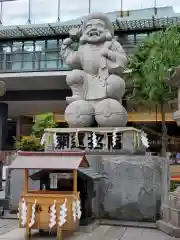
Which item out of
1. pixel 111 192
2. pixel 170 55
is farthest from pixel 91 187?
pixel 170 55

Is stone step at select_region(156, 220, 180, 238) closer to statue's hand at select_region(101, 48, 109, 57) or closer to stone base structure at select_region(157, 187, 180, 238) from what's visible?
stone base structure at select_region(157, 187, 180, 238)

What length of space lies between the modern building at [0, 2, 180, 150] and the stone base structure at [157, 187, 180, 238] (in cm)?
1206

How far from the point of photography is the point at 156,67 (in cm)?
1419

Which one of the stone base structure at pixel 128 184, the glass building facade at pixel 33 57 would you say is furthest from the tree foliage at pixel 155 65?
the glass building facade at pixel 33 57

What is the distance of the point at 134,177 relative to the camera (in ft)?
26.1

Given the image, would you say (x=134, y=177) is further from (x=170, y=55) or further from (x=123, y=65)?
(x=170, y=55)

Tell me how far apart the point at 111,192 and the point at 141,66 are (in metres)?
9.50

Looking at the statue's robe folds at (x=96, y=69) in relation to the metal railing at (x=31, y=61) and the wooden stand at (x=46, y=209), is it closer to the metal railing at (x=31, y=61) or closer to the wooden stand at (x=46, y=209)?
the wooden stand at (x=46, y=209)

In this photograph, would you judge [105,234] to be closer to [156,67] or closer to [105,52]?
[105,52]

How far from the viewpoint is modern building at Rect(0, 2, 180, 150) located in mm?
20375

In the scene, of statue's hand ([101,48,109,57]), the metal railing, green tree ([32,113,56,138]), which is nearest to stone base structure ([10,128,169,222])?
statue's hand ([101,48,109,57])

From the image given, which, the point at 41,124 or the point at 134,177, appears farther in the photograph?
the point at 41,124

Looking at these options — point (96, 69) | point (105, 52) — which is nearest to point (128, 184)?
point (96, 69)

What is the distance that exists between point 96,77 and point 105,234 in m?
4.47
